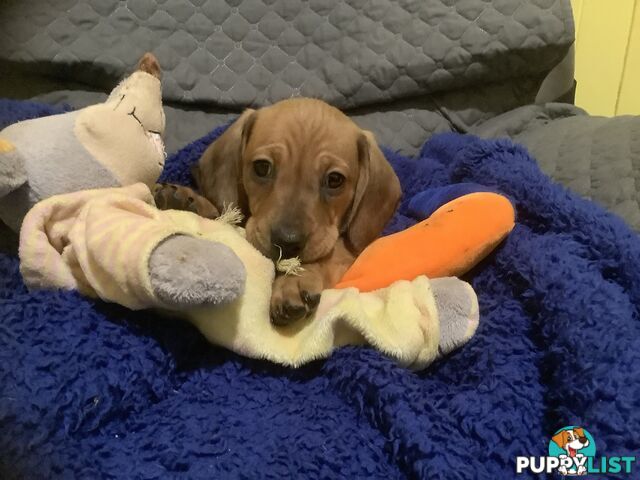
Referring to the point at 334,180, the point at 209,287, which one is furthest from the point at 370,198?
the point at 209,287

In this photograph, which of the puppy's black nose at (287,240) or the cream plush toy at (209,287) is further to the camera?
the puppy's black nose at (287,240)

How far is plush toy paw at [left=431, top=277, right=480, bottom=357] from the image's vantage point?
3.71ft

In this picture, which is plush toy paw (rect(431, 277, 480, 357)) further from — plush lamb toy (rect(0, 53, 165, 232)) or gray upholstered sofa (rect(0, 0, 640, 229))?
gray upholstered sofa (rect(0, 0, 640, 229))

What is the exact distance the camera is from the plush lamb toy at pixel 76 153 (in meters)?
1.15

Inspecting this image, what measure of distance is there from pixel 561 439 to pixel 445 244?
0.44 metres

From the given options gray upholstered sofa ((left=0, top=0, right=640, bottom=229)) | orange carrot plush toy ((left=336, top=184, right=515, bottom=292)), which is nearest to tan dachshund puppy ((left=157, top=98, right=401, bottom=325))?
orange carrot plush toy ((left=336, top=184, right=515, bottom=292))

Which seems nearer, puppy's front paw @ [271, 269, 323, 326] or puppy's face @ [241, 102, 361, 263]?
puppy's front paw @ [271, 269, 323, 326]

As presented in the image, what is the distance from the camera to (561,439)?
0.96 metres

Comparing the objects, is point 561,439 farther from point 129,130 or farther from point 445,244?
point 129,130

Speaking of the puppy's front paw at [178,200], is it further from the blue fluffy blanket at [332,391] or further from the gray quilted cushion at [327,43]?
the gray quilted cushion at [327,43]

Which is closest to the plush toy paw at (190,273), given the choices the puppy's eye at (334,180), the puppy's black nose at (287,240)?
the puppy's black nose at (287,240)

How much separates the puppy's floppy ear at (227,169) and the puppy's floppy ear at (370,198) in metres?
0.28

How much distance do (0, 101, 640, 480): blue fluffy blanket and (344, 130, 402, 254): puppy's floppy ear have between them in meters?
0.33

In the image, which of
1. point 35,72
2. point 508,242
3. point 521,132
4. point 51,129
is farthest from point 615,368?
point 35,72
